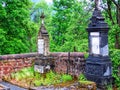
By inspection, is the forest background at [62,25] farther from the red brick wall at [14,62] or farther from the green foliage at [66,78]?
the red brick wall at [14,62]

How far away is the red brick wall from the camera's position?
15711 mm

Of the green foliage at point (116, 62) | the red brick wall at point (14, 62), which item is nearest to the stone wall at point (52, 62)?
the red brick wall at point (14, 62)

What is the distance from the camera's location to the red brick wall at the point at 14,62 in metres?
15.7

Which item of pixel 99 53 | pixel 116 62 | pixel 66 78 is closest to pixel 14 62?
pixel 66 78

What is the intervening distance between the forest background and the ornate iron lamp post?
1.69ft

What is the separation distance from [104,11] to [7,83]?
7.00m

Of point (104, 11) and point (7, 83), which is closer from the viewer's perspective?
point (7, 83)

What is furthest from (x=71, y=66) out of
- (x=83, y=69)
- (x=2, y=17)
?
(x=2, y=17)

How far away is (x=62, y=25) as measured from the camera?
28.6 m

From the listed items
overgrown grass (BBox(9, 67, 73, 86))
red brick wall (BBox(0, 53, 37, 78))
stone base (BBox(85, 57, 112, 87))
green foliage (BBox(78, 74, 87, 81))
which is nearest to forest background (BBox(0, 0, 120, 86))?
stone base (BBox(85, 57, 112, 87))

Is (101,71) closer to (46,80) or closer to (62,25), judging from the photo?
(46,80)

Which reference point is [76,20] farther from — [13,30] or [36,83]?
[13,30]

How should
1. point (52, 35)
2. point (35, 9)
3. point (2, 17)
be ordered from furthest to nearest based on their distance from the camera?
point (35, 9) → point (52, 35) → point (2, 17)

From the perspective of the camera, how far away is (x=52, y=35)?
30156 mm
